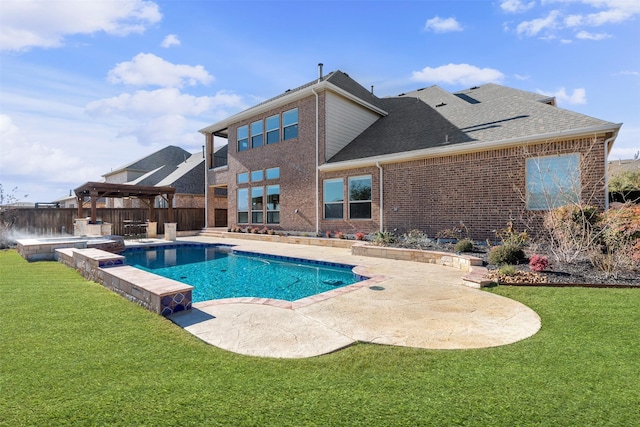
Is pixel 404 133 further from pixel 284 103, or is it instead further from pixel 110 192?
pixel 110 192

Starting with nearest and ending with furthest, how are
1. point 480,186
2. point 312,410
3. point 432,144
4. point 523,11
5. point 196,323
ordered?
point 312,410, point 196,323, point 523,11, point 480,186, point 432,144

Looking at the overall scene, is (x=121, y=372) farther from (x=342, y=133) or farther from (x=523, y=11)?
(x=342, y=133)

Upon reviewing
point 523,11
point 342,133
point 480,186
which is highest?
point 523,11

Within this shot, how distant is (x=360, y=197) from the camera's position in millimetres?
13594

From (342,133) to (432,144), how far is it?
5164 mm

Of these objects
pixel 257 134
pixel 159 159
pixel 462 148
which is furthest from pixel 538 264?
pixel 159 159

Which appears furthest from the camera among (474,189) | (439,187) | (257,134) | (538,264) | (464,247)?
(257,134)

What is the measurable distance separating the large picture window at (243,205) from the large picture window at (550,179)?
579 inches

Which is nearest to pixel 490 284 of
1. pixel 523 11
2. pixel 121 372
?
pixel 121 372

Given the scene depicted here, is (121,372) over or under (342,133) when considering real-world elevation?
under

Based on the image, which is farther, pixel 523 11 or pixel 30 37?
pixel 523 11

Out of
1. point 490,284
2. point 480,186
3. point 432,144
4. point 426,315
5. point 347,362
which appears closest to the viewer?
point 347,362

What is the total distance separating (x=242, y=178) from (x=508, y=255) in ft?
51.9

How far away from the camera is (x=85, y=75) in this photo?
1073 centimetres
